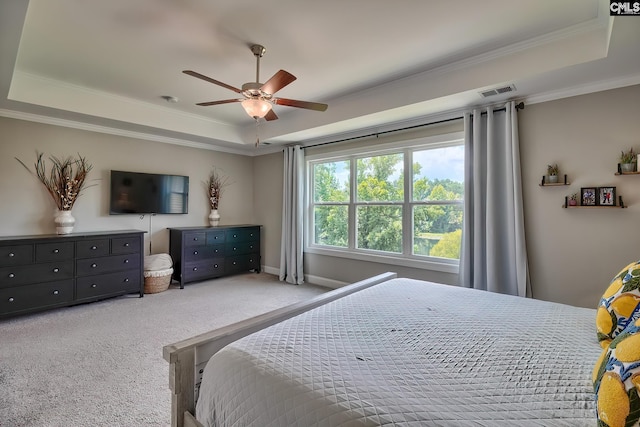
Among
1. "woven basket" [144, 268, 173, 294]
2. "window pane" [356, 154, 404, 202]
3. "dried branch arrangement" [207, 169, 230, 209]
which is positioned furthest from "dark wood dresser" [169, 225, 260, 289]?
"window pane" [356, 154, 404, 202]

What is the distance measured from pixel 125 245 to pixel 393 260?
367 cm

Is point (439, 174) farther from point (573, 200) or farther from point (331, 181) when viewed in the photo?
point (331, 181)

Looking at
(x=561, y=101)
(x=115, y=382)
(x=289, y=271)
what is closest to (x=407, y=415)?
(x=115, y=382)

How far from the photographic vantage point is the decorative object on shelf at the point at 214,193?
17.4 feet

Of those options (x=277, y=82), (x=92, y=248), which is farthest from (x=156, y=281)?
(x=277, y=82)

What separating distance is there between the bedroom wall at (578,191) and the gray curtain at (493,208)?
0.15 meters

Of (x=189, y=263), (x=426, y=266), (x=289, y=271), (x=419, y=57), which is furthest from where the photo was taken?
(x=289, y=271)

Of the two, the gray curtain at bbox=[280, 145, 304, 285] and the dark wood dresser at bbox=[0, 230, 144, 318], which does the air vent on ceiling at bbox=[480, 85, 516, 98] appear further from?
the dark wood dresser at bbox=[0, 230, 144, 318]

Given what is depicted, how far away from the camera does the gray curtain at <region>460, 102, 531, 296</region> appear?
9.72 ft

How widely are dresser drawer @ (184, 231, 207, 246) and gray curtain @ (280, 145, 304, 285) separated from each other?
1.32 metres

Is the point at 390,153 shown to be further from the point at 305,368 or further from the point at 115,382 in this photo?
the point at 115,382

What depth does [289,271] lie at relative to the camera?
507 centimetres

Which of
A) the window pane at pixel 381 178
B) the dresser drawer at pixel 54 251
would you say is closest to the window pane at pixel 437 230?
the window pane at pixel 381 178

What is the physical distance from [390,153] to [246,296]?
9.59 feet
